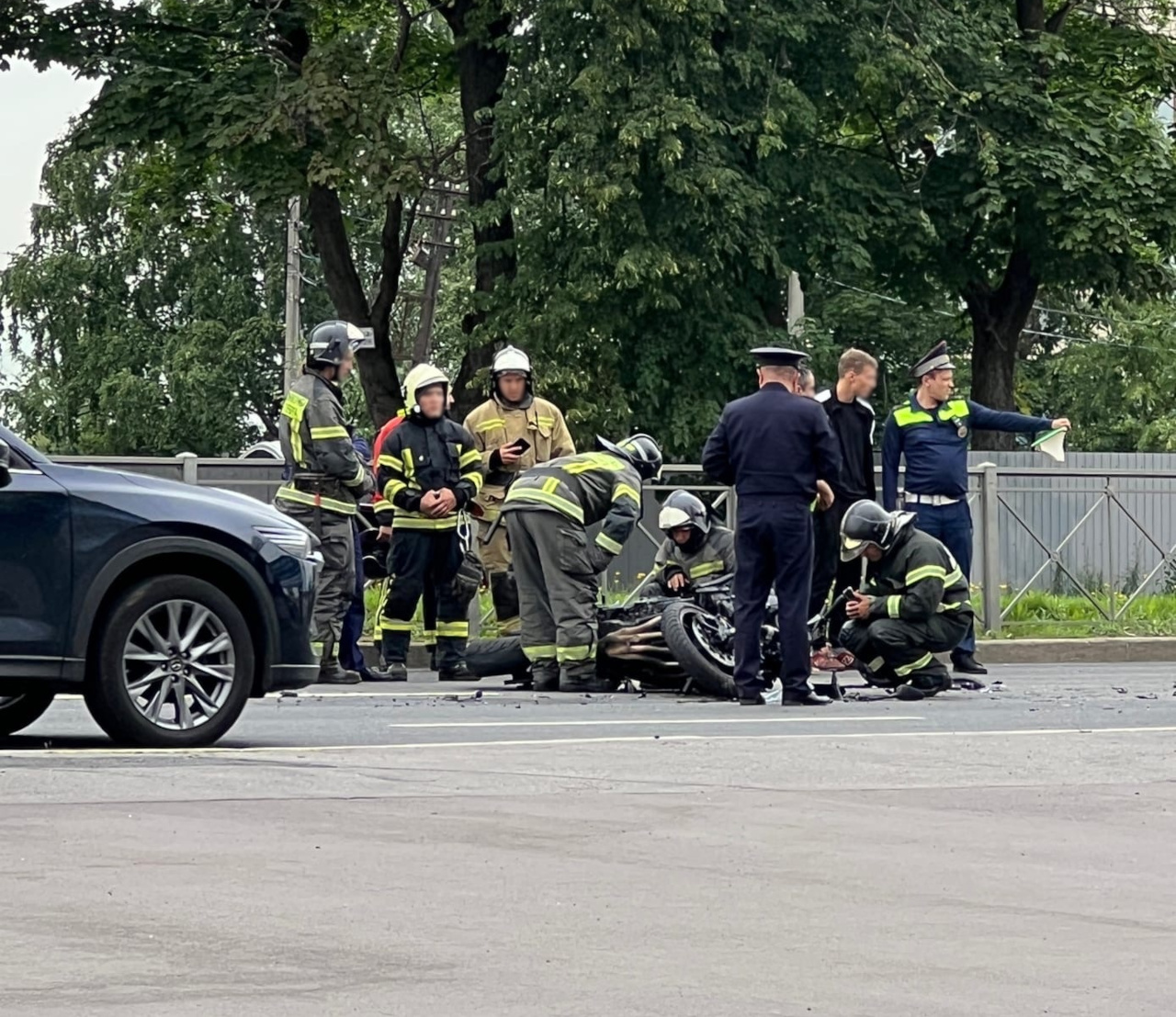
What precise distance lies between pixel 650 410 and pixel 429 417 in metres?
14.4

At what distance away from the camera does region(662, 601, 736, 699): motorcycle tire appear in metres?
14.2

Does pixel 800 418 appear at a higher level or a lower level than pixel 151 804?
higher

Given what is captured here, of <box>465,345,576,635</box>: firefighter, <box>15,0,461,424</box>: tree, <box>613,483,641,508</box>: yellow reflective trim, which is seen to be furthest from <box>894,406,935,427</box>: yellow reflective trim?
<box>15,0,461,424</box>: tree

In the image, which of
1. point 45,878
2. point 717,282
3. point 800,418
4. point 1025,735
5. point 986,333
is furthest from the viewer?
point 986,333

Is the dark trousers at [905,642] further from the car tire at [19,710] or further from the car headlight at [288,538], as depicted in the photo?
the car tire at [19,710]

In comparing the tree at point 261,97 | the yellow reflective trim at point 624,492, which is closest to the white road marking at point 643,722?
the yellow reflective trim at point 624,492

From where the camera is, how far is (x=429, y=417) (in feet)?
51.8

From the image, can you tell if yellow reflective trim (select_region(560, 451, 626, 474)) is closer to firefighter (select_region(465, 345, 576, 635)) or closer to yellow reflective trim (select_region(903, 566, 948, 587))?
firefighter (select_region(465, 345, 576, 635))

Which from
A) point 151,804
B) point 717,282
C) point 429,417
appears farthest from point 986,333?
point 151,804

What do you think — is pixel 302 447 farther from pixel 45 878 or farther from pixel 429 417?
pixel 45 878

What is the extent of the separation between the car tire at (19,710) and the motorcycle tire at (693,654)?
3.93m

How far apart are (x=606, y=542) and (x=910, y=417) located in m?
2.96

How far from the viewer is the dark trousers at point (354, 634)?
1623 cm

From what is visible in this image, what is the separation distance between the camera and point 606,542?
14.5 meters
